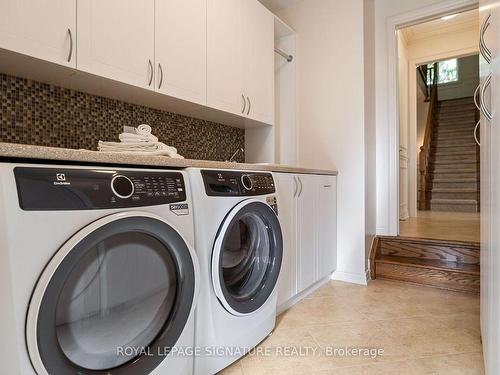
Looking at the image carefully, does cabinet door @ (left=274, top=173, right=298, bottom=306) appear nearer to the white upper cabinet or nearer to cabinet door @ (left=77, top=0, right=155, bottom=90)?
the white upper cabinet

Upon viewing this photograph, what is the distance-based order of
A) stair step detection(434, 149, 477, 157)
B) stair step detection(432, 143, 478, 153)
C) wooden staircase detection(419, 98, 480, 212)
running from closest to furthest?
wooden staircase detection(419, 98, 480, 212)
stair step detection(434, 149, 477, 157)
stair step detection(432, 143, 478, 153)

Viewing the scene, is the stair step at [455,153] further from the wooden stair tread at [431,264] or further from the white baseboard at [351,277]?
the white baseboard at [351,277]

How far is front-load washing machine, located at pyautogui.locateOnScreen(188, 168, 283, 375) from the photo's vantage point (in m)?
1.14

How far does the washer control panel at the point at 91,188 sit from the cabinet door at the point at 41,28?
2.29 ft

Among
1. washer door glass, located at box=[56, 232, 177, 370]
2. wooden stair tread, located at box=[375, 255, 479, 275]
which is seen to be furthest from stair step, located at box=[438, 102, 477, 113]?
washer door glass, located at box=[56, 232, 177, 370]

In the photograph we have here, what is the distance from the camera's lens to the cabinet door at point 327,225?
2.23m

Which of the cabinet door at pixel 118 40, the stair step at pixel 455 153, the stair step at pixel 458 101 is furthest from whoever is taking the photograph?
the stair step at pixel 458 101

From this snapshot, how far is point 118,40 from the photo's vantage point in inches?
54.9

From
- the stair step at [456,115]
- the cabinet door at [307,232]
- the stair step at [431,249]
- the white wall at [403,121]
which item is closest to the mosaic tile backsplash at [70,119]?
the cabinet door at [307,232]

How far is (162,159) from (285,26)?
→ 217 cm

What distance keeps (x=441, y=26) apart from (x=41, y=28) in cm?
460

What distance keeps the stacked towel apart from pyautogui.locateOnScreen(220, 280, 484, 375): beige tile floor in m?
1.03

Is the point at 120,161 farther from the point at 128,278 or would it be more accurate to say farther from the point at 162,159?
the point at 128,278

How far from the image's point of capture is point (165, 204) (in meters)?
0.98
